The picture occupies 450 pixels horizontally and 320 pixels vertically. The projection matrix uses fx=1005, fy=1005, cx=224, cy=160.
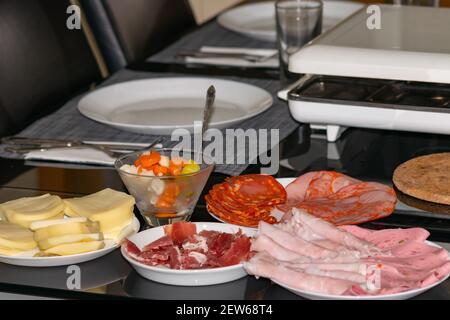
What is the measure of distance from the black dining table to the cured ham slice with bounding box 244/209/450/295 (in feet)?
0.12

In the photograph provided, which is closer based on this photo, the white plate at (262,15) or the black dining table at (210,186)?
the black dining table at (210,186)

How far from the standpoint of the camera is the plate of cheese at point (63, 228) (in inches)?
47.4

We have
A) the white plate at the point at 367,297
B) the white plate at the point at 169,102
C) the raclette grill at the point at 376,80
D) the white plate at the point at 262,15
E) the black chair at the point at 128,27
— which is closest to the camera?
the white plate at the point at 367,297

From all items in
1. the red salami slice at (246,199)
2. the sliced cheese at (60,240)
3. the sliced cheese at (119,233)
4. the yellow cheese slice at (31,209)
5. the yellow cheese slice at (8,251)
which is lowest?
the red salami slice at (246,199)

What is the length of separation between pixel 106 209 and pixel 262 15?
4.46ft

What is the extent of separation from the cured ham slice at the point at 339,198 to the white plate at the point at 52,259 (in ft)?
0.83

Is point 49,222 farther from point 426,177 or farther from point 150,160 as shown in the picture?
point 426,177

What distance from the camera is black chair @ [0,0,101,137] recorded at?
191 centimetres

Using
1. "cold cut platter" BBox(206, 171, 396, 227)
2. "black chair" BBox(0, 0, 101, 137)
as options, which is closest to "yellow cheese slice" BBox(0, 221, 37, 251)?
"cold cut platter" BBox(206, 171, 396, 227)

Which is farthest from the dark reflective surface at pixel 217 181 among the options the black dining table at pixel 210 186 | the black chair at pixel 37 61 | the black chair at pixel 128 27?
the black chair at pixel 128 27

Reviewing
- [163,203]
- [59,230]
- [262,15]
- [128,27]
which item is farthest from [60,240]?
[262,15]

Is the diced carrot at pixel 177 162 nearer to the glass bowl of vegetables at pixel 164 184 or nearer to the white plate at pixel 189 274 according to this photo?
the glass bowl of vegetables at pixel 164 184

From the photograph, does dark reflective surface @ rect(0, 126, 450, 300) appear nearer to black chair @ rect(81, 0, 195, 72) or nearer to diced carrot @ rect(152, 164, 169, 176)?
diced carrot @ rect(152, 164, 169, 176)
